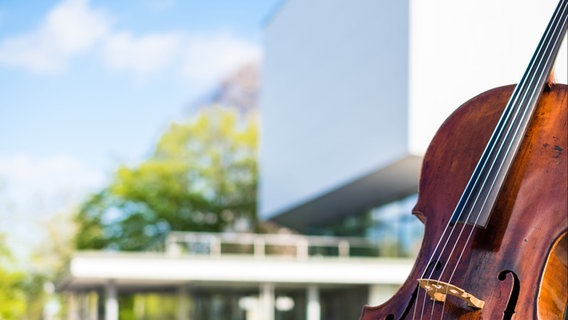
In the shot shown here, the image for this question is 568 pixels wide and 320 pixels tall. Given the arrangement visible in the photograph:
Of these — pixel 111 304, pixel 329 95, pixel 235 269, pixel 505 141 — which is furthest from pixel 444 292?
pixel 329 95

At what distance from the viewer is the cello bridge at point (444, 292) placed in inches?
91.4

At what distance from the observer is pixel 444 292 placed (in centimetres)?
239

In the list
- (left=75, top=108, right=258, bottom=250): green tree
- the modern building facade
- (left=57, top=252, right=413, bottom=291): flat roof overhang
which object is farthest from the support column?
(left=75, top=108, right=258, bottom=250): green tree

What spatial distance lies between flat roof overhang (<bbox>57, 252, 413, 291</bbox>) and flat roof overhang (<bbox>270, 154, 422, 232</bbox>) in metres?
1.65

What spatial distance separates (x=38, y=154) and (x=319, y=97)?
3649 centimetres

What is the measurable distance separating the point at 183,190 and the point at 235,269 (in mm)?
17194

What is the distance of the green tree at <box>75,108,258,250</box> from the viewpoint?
30875mm

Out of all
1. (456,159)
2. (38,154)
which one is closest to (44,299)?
(38,154)

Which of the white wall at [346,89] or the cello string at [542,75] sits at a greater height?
the white wall at [346,89]

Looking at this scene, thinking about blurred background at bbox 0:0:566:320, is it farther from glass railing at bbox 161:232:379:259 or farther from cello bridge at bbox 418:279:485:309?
cello bridge at bbox 418:279:485:309

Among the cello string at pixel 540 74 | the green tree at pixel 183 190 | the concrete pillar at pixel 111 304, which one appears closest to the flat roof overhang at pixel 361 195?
the concrete pillar at pixel 111 304

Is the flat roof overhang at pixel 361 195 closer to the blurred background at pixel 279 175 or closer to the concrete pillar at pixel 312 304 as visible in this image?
the blurred background at pixel 279 175

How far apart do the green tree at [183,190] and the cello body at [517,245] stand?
28638 millimetres

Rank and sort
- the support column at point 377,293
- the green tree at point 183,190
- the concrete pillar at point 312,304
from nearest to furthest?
1. the concrete pillar at point 312,304
2. the support column at point 377,293
3. the green tree at point 183,190
